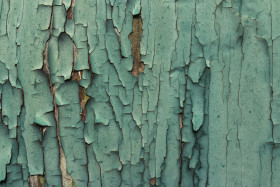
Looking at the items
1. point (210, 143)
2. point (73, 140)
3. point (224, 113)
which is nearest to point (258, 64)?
point (224, 113)

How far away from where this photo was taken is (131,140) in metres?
0.94

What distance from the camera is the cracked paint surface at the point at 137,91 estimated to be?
3.04 ft

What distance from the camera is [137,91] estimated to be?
0.94 meters

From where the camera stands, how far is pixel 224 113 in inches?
36.9

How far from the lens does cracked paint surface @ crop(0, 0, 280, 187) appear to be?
926 millimetres

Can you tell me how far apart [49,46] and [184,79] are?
42cm

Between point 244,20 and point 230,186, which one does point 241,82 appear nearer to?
point 244,20

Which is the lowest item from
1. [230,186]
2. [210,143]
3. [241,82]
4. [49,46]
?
[230,186]

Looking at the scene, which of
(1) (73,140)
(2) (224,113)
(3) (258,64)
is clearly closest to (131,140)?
(1) (73,140)

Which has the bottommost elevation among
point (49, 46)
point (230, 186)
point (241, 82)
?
point (230, 186)

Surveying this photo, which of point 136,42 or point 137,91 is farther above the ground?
point 136,42

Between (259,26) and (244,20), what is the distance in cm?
5

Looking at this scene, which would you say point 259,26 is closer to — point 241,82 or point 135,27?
point 241,82

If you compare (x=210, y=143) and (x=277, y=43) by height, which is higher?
(x=277, y=43)
